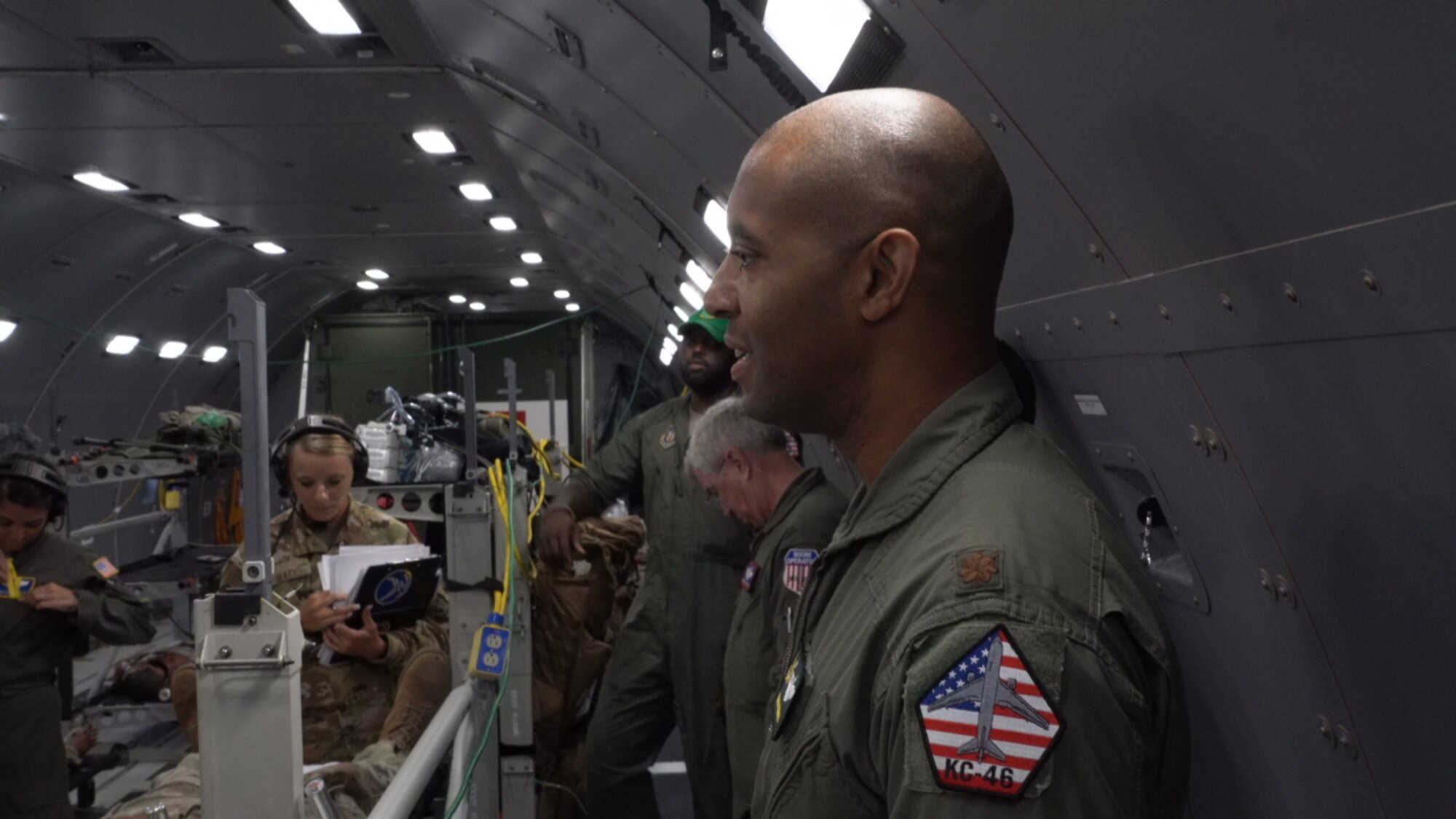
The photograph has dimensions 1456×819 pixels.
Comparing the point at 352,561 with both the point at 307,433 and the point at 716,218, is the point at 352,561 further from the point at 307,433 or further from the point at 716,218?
the point at 716,218

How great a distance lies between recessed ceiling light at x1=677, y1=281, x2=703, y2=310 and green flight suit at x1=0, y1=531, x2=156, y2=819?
3.67 metres

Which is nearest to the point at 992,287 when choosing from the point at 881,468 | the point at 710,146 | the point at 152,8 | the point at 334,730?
the point at 881,468

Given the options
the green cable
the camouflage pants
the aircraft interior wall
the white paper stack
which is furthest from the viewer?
the white paper stack

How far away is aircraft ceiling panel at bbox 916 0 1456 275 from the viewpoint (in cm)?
98

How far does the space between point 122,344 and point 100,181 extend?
3473 mm

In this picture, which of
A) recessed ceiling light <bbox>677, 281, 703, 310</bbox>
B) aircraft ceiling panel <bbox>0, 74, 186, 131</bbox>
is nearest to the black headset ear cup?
aircraft ceiling panel <bbox>0, 74, 186, 131</bbox>

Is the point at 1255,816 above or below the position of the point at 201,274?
below

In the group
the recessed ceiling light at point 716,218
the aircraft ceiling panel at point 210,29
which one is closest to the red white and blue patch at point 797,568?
the recessed ceiling light at point 716,218

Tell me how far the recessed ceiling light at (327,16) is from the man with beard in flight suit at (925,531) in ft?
12.7

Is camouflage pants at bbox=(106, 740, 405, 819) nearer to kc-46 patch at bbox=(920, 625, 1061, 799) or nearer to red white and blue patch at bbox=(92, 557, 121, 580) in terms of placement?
kc-46 patch at bbox=(920, 625, 1061, 799)

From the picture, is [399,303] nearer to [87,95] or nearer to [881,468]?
[87,95]

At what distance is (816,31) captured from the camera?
2363 mm

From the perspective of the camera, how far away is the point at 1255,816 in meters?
1.99

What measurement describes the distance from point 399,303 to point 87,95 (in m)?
9.29
